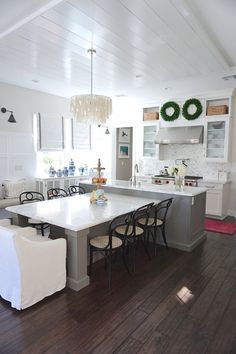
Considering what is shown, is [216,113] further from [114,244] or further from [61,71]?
[114,244]

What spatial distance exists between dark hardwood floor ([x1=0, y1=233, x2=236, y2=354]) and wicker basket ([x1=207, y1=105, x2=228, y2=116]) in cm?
360

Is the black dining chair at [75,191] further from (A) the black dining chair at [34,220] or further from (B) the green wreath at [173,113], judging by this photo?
(B) the green wreath at [173,113]

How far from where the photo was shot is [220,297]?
101 inches

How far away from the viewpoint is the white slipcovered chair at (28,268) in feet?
7.34

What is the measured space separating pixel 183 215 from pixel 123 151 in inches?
196

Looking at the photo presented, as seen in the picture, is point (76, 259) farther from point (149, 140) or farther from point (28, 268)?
point (149, 140)

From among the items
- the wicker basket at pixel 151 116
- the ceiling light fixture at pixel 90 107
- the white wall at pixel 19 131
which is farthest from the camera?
the wicker basket at pixel 151 116

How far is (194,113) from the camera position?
19.1ft

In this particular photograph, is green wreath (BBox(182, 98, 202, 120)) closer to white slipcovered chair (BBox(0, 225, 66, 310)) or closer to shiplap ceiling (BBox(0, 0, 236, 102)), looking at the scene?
shiplap ceiling (BBox(0, 0, 236, 102))

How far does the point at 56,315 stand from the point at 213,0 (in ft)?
10.9

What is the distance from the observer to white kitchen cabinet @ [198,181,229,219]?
5.33 metres

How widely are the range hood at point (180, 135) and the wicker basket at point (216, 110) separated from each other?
0.40 meters

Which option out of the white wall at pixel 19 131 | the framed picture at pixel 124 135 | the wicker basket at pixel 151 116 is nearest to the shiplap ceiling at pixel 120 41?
the white wall at pixel 19 131

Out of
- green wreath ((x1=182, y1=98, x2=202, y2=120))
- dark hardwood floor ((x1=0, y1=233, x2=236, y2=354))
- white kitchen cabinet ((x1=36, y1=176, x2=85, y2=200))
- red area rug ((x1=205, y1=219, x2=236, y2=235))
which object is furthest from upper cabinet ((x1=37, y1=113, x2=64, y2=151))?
red area rug ((x1=205, y1=219, x2=236, y2=235))
